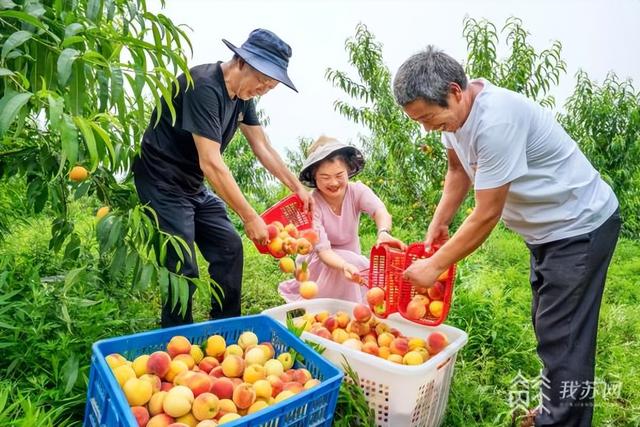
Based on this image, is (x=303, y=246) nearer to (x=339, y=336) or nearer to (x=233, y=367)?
(x=339, y=336)

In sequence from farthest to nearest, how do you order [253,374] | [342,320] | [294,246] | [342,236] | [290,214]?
[290,214] < [342,236] < [294,246] < [342,320] < [253,374]

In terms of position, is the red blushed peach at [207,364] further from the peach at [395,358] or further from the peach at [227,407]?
the peach at [395,358]

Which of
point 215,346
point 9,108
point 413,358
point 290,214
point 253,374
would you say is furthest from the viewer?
point 290,214

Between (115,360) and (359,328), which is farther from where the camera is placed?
(359,328)

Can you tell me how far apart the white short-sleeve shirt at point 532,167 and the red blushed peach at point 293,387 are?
0.84 meters

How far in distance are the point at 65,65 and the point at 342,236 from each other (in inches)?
→ 76.3

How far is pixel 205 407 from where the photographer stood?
4.45 ft

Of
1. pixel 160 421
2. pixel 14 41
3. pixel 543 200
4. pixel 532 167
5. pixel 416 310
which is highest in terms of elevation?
pixel 14 41

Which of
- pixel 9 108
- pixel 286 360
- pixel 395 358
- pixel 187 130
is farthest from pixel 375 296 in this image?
pixel 9 108

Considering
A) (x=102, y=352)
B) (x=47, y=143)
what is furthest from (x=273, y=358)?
(x=47, y=143)

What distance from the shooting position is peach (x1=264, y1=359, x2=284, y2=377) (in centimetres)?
157

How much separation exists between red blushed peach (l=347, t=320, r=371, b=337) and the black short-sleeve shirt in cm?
94

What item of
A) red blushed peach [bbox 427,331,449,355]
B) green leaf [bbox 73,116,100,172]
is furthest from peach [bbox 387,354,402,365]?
green leaf [bbox 73,116,100,172]

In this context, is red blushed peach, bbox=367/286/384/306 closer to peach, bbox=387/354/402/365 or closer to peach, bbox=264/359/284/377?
peach, bbox=387/354/402/365
